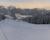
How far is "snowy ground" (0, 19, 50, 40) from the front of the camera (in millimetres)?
1595

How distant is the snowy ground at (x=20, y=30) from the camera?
1.59m

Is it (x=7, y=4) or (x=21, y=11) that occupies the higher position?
(x=7, y=4)

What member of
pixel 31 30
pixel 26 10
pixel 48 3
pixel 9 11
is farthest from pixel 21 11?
pixel 48 3

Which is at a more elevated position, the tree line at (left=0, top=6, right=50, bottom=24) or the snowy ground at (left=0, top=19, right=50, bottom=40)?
the tree line at (left=0, top=6, right=50, bottom=24)

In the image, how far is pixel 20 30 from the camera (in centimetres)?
161

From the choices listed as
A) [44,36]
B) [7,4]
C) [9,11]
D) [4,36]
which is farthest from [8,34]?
[44,36]

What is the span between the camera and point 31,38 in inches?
64.4

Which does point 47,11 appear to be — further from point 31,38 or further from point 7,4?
point 7,4

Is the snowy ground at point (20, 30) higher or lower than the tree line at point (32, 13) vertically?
lower

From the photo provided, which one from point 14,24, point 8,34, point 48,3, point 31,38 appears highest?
point 48,3

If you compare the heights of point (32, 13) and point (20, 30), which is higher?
point (32, 13)

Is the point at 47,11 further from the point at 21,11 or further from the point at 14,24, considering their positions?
the point at 14,24

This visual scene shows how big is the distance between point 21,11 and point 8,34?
49 cm

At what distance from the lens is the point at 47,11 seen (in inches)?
63.7
